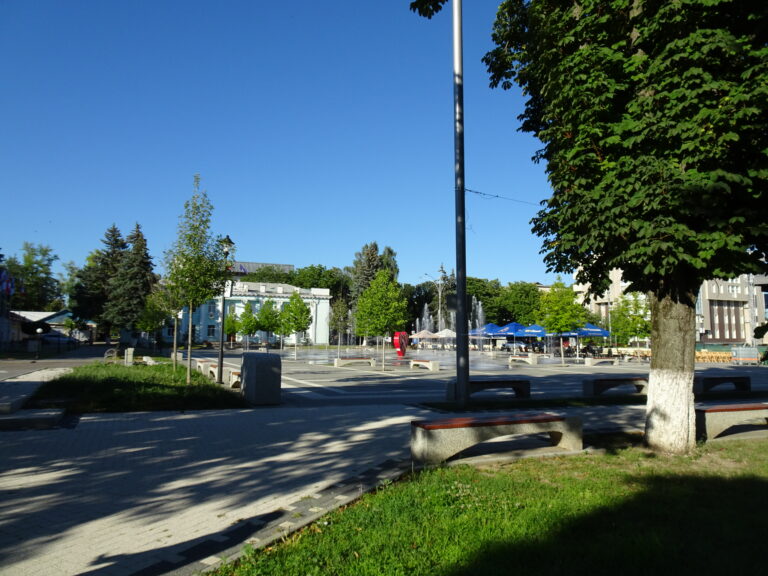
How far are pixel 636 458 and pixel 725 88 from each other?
14.1ft

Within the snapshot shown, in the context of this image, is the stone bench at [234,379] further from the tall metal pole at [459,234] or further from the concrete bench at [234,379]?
the tall metal pole at [459,234]

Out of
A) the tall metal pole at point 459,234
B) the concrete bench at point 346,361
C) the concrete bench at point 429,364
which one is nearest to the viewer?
the tall metal pole at point 459,234

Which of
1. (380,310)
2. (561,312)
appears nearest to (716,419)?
(380,310)

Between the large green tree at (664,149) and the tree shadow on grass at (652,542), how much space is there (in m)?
2.35

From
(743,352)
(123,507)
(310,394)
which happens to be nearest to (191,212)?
(310,394)

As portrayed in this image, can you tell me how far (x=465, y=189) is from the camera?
12.0 meters

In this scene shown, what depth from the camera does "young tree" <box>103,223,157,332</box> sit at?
149ft

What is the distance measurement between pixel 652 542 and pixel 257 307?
73.9 metres

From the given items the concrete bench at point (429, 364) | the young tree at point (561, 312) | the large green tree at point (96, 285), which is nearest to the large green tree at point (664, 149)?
the concrete bench at point (429, 364)

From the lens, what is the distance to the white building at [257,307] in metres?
72.0

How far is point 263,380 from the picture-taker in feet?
37.5

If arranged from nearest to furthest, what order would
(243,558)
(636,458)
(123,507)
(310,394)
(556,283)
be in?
1. (243,558)
2. (123,507)
3. (636,458)
4. (310,394)
5. (556,283)

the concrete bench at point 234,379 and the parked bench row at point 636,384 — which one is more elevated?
the concrete bench at point 234,379

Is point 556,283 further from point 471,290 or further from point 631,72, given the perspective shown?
point 471,290
